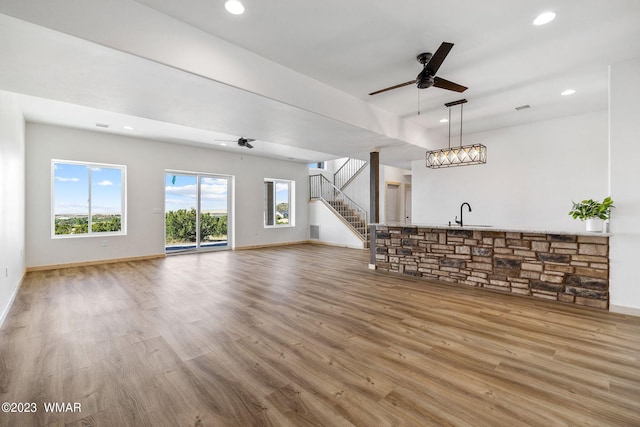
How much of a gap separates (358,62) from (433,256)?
3.60 m

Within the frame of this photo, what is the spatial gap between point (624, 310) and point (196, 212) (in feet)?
30.0

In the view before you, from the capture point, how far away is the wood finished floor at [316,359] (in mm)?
1798

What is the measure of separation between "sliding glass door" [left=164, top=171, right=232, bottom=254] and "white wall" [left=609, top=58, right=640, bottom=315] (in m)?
8.78

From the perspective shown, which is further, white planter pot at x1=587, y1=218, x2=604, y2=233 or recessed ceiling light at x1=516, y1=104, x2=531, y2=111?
recessed ceiling light at x1=516, y1=104, x2=531, y2=111

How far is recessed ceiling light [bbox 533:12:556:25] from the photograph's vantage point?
2705 mm

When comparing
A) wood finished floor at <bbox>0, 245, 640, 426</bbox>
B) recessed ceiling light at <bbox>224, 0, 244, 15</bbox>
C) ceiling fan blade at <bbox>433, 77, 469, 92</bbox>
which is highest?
recessed ceiling light at <bbox>224, 0, 244, 15</bbox>

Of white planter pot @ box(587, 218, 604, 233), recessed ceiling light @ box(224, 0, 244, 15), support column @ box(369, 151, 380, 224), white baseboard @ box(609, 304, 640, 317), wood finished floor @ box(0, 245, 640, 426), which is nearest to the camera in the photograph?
wood finished floor @ box(0, 245, 640, 426)

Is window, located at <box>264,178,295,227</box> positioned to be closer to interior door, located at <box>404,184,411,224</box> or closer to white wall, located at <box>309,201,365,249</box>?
white wall, located at <box>309,201,365,249</box>

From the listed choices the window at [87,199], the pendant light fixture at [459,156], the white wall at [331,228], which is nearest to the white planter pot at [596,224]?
the pendant light fixture at [459,156]

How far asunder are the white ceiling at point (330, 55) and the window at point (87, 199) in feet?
6.72

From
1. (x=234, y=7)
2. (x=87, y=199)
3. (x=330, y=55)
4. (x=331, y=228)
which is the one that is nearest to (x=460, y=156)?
(x=330, y=55)

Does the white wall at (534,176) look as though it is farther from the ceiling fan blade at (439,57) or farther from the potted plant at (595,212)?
the ceiling fan blade at (439,57)

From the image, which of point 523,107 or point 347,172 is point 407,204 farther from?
point 523,107

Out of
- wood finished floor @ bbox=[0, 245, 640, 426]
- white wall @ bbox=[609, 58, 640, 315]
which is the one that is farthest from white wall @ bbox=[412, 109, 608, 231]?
wood finished floor @ bbox=[0, 245, 640, 426]
